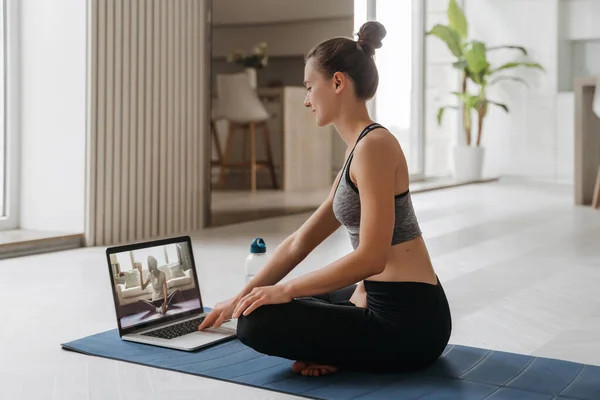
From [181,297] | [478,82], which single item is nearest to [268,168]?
[181,297]

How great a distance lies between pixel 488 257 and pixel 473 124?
20.9ft

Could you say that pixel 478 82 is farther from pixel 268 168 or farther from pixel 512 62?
pixel 268 168

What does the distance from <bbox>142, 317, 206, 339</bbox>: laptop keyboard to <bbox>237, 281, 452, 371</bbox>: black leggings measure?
0.45 meters

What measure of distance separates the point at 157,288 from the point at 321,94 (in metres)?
0.80

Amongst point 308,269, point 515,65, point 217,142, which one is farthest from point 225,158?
point 515,65

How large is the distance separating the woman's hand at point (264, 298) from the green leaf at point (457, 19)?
25.6ft

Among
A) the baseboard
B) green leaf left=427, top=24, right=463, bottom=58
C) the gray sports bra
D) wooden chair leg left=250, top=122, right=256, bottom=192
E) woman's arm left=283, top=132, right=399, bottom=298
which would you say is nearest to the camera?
woman's arm left=283, top=132, right=399, bottom=298

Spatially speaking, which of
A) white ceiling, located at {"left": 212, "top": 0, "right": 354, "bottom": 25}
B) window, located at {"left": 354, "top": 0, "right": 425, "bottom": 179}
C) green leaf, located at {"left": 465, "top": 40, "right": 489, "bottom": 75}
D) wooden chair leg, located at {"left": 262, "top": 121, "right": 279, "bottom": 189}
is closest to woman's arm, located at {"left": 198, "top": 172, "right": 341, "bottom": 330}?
white ceiling, located at {"left": 212, "top": 0, "right": 354, "bottom": 25}

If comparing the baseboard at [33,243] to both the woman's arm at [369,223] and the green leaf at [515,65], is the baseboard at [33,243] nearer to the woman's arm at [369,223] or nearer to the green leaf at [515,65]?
the woman's arm at [369,223]

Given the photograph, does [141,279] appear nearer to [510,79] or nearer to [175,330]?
[175,330]

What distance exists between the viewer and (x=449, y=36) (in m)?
9.23

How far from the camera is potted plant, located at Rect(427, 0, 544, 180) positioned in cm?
927

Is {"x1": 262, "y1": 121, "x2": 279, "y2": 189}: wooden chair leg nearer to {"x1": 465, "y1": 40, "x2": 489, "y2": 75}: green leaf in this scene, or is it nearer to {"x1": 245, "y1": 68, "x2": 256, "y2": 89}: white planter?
{"x1": 245, "y1": 68, "x2": 256, "y2": 89}: white planter

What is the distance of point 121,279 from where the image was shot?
2414 millimetres
